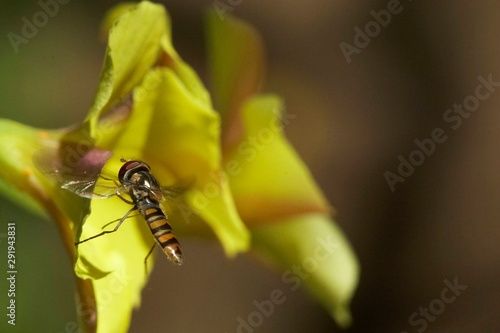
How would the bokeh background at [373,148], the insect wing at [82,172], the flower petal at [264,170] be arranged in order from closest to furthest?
the insect wing at [82,172], the flower petal at [264,170], the bokeh background at [373,148]

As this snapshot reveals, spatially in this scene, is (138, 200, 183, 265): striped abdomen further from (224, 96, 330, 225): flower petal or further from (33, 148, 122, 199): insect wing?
(224, 96, 330, 225): flower petal

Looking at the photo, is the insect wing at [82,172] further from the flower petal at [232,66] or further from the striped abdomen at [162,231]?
the flower petal at [232,66]

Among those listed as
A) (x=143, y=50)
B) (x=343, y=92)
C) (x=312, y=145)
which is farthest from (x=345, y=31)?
(x=143, y=50)

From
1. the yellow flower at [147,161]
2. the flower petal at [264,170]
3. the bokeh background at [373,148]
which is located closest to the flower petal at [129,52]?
the yellow flower at [147,161]

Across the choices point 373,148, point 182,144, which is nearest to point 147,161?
point 182,144

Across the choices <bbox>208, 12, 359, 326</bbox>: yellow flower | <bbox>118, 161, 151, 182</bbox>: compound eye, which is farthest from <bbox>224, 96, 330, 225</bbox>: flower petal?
<bbox>118, 161, 151, 182</bbox>: compound eye

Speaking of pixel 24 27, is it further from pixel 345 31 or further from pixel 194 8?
pixel 345 31

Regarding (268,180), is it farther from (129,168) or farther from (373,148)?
(373,148)
